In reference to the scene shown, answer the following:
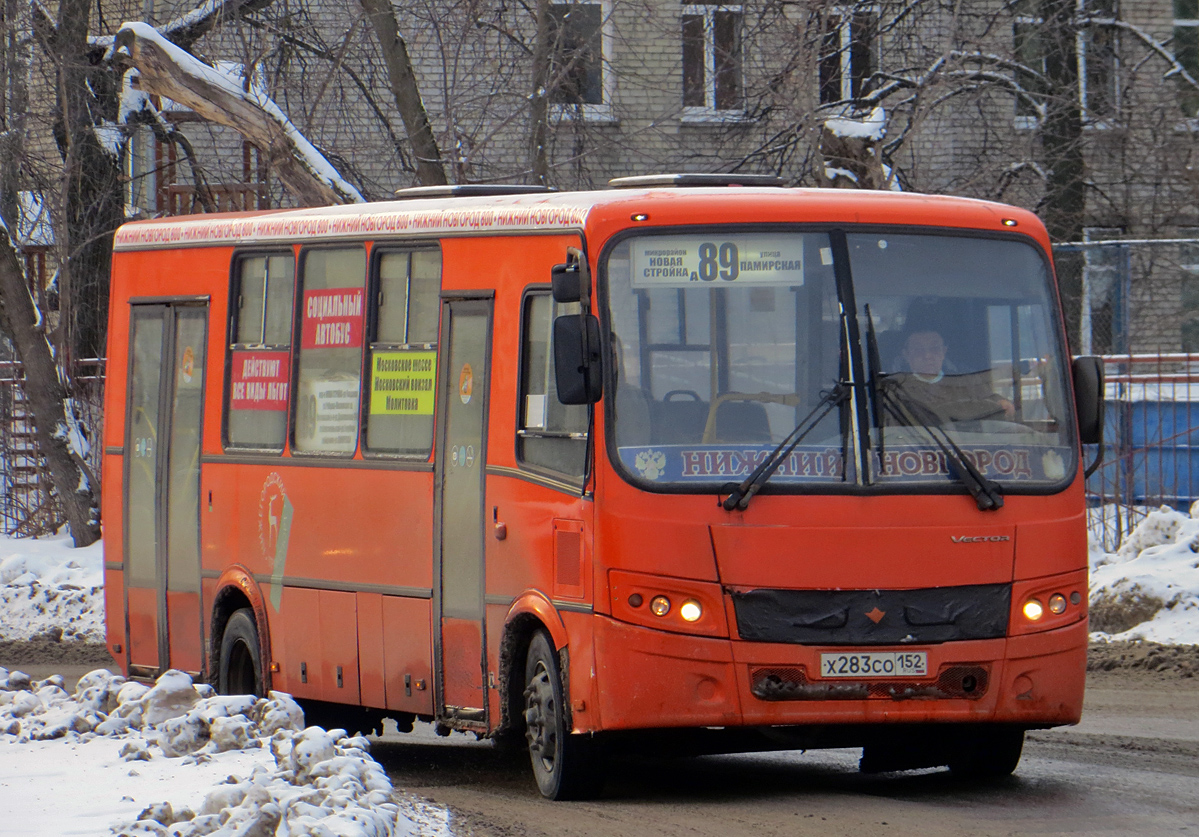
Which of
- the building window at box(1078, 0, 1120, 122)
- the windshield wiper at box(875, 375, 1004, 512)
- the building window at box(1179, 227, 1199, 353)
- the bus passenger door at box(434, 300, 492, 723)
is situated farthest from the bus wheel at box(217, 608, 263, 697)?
the building window at box(1078, 0, 1120, 122)

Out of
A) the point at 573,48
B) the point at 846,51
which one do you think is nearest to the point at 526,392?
the point at 573,48

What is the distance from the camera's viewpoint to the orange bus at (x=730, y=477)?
8180mm

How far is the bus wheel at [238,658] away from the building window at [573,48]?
9044mm

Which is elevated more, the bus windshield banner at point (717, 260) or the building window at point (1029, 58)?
the building window at point (1029, 58)

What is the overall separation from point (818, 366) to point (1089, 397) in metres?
1.36

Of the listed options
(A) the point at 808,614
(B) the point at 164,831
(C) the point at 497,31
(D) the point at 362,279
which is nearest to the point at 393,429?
(D) the point at 362,279

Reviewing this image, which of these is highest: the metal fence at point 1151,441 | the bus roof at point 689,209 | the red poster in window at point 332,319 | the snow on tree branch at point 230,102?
the snow on tree branch at point 230,102

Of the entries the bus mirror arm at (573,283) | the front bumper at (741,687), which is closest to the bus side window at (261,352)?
the bus mirror arm at (573,283)

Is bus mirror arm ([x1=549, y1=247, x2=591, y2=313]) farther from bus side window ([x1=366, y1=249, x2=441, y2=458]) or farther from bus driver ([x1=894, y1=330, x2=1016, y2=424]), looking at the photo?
bus side window ([x1=366, y1=249, x2=441, y2=458])

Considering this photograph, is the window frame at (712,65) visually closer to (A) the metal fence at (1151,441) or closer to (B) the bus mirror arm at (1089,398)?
(A) the metal fence at (1151,441)

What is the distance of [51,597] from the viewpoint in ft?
59.5

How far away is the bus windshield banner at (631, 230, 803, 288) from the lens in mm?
8547

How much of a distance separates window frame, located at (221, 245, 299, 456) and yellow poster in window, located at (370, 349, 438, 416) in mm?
958

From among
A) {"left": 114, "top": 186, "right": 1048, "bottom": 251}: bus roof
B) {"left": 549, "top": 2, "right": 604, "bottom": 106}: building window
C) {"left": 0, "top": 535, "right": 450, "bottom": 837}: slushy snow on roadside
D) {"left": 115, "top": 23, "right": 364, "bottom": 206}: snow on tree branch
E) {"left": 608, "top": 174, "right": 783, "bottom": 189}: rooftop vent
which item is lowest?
{"left": 0, "top": 535, "right": 450, "bottom": 837}: slushy snow on roadside
